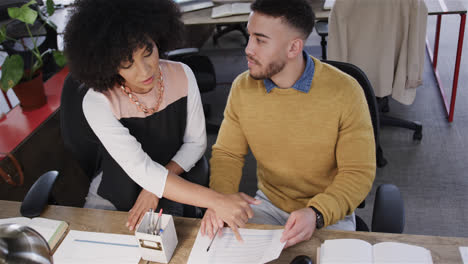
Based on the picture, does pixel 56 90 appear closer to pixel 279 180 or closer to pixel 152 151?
pixel 152 151

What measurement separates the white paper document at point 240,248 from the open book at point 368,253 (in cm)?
12

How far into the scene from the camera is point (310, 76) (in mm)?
1351

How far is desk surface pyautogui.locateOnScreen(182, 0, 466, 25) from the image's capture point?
2.47m

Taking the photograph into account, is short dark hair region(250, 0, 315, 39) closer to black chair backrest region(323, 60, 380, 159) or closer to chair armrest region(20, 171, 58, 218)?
black chair backrest region(323, 60, 380, 159)

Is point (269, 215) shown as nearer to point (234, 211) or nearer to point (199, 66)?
point (234, 211)

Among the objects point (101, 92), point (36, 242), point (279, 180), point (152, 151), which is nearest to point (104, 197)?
point (152, 151)

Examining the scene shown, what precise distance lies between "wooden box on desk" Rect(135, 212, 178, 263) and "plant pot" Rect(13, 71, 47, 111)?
4.25 ft

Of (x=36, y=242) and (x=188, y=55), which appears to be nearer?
(x=36, y=242)

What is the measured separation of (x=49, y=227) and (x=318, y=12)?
204 centimetres

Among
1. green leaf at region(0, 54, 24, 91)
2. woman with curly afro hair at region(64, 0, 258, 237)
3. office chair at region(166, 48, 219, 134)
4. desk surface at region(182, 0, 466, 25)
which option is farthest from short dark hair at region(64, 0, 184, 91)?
desk surface at region(182, 0, 466, 25)

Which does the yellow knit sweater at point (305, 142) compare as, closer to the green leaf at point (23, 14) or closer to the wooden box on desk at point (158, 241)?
the wooden box on desk at point (158, 241)

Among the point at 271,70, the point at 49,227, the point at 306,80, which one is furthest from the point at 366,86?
the point at 49,227

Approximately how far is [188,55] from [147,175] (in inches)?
58.2

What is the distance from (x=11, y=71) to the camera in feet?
6.27
